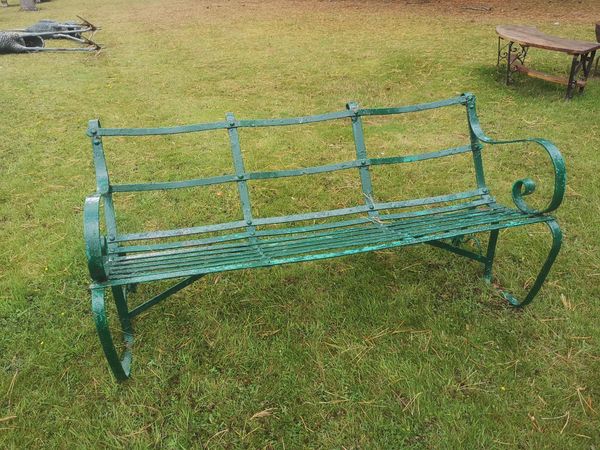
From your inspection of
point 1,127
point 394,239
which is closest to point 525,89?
point 394,239

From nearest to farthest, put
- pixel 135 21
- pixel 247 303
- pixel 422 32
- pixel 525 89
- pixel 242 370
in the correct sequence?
1. pixel 242 370
2. pixel 247 303
3. pixel 525 89
4. pixel 422 32
5. pixel 135 21

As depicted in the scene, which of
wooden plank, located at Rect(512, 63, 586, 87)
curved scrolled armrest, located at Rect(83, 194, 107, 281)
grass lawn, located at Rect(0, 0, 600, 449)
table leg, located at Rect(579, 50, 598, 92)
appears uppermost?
curved scrolled armrest, located at Rect(83, 194, 107, 281)

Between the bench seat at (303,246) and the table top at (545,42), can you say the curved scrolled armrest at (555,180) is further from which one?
the table top at (545,42)

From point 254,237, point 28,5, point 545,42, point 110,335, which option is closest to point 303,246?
point 254,237

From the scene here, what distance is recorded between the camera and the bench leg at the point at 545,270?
8.18ft

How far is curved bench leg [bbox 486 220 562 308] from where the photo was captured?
2492 mm

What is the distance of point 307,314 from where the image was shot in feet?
9.45

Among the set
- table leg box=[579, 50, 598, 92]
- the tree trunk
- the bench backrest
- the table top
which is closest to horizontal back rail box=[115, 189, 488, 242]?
the bench backrest

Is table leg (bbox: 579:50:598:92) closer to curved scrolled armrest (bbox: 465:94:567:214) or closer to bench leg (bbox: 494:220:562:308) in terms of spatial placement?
curved scrolled armrest (bbox: 465:94:567:214)

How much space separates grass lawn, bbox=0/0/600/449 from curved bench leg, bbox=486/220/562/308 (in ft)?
0.25

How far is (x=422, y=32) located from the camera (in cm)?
1017

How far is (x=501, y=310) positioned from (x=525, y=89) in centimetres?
478

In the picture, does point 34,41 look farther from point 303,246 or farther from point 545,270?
point 545,270

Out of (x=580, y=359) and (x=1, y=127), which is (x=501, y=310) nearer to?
(x=580, y=359)
